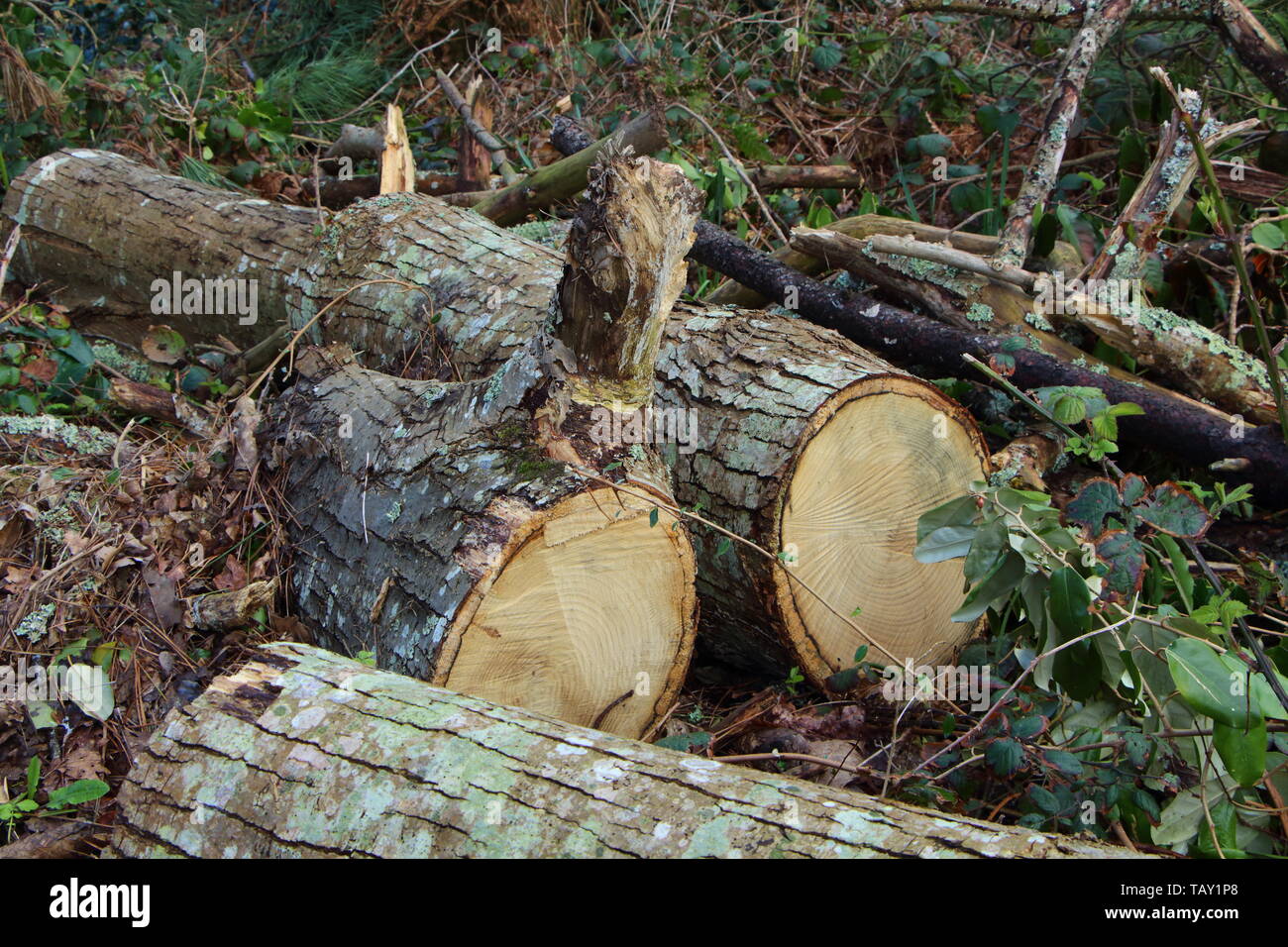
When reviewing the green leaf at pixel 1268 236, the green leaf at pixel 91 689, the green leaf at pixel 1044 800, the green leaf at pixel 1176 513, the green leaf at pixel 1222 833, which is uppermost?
the green leaf at pixel 1268 236

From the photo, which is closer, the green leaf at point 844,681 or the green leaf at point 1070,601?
the green leaf at point 1070,601

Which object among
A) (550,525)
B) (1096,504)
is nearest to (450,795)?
(550,525)

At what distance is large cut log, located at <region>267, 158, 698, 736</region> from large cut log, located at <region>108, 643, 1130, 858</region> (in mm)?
357

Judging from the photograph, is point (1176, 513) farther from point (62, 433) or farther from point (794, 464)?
point (62, 433)

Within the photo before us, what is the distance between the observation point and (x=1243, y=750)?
5.25ft

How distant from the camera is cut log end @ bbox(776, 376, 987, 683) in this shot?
2371 mm

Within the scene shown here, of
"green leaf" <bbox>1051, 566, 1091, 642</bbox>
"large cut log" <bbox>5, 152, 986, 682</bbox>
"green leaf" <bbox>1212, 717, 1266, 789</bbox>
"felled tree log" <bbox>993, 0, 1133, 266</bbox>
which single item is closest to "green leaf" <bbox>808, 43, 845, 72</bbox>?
"felled tree log" <bbox>993, 0, 1133, 266</bbox>

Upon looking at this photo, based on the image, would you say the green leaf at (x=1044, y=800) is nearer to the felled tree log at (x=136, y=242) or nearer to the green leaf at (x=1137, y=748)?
the green leaf at (x=1137, y=748)

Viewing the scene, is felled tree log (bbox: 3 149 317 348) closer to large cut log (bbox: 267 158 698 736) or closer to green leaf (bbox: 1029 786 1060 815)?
large cut log (bbox: 267 158 698 736)

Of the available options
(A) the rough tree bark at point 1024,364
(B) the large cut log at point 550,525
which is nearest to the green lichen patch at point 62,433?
(B) the large cut log at point 550,525

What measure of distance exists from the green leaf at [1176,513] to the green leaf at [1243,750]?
2.07ft

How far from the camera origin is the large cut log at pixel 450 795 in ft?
4.58
